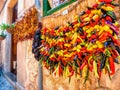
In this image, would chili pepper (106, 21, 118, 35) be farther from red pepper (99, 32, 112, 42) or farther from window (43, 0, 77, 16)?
window (43, 0, 77, 16)

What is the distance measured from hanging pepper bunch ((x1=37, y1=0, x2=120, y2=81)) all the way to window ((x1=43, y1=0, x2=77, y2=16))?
1.64 ft

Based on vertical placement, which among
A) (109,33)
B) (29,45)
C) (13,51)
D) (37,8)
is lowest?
(13,51)

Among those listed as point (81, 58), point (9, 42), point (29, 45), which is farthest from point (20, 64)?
point (81, 58)

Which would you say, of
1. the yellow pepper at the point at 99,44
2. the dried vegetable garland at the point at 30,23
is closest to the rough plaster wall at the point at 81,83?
the yellow pepper at the point at 99,44

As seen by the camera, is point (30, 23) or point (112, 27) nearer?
point (112, 27)

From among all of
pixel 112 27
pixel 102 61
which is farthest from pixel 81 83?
pixel 112 27

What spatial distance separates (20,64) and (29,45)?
104 cm

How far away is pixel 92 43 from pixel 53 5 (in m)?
1.20

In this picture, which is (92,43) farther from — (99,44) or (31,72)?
(31,72)

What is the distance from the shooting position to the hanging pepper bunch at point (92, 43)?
0.91m

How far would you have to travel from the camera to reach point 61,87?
1.83m

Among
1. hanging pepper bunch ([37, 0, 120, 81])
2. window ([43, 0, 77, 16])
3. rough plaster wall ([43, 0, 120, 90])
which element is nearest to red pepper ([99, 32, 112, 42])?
hanging pepper bunch ([37, 0, 120, 81])

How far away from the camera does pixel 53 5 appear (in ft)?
6.71

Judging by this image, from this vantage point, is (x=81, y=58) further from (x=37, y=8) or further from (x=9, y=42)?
(x=9, y=42)
